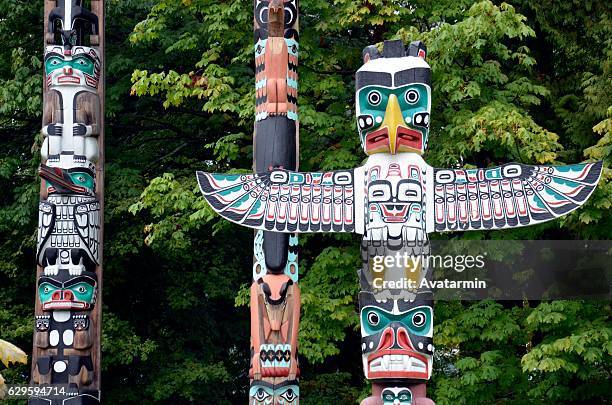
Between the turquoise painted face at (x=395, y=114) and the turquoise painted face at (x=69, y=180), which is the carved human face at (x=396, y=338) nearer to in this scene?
the turquoise painted face at (x=395, y=114)

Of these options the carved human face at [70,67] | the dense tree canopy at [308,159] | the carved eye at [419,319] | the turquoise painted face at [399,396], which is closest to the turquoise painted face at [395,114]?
the carved eye at [419,319]

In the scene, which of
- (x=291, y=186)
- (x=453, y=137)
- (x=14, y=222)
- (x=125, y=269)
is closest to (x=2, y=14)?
(x=14, y=222)

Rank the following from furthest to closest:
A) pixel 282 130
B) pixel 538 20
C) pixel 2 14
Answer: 1. pixel 2 14
2. pixel 538 20
3. pixel 282 130

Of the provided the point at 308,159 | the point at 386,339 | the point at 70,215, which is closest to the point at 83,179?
the point at 70,215

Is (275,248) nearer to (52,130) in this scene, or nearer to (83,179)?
(83,179)

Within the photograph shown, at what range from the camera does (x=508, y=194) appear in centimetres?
889

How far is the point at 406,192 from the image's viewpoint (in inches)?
355

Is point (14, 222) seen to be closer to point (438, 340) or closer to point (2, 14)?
point (2, 14)

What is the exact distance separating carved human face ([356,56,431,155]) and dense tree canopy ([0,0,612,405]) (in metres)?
2.83

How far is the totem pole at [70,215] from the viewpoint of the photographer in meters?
11.5

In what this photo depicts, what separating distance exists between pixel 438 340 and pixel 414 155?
3.62 m

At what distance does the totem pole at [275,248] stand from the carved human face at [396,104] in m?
1.17

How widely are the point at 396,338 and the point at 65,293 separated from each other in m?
4.55

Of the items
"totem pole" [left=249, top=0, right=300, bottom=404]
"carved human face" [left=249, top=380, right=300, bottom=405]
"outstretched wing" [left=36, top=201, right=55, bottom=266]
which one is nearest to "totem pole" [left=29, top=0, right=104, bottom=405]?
"outstretched wing" [left=36, top=201, right=55, bottom=266]
